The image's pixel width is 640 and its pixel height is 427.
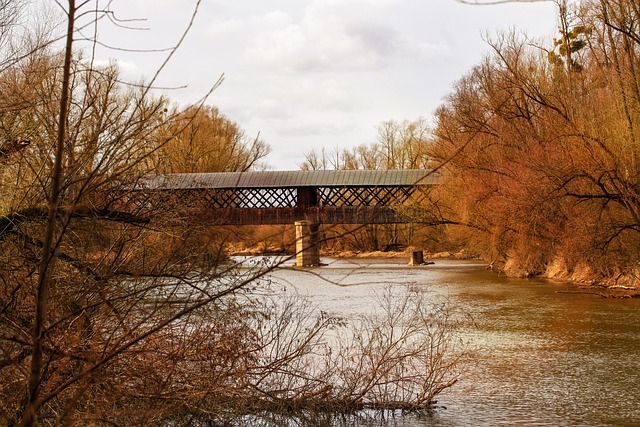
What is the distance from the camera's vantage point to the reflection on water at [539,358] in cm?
601

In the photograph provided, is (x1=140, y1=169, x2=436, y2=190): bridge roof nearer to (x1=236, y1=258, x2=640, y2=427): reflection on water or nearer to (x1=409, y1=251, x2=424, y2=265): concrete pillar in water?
(x1=409, y1=251, x2=424, y2=265): concrete pillar in water

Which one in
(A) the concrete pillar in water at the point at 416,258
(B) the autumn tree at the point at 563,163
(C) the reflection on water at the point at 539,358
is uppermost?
(B) the autumn tree at the point at 563,163

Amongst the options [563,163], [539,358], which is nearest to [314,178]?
[563,163]

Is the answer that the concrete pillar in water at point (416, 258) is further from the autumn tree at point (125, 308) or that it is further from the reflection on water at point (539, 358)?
the autumn tree at point (125, 308)

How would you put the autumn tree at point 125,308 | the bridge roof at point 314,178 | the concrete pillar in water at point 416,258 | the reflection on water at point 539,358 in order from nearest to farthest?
the autumn tree at point 125,308 → the reflection on water at point 539,358 → the bridge roof at point 314,178 → the concrete pillar in water at point 416,258

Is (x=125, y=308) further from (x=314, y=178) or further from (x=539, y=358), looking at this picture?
(x=314, y=178)

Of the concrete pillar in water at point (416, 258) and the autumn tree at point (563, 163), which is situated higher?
the autumn tree at point (563, 163)

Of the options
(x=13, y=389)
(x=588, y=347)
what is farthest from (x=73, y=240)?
(x=588, y=347)

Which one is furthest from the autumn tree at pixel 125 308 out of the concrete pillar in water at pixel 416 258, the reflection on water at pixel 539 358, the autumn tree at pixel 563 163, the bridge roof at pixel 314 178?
the concrete pillar in water at pixel 416 258

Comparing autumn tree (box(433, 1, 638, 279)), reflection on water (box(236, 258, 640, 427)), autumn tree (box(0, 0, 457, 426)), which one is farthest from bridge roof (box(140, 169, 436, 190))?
autumn tree (box(0, 0, 457, 426))

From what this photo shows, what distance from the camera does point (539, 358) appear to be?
8375 millimetres

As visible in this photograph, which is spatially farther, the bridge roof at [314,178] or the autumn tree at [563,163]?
the bridge roof at [314,178]

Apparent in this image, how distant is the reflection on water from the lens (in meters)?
6.01

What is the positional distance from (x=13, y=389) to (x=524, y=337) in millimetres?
7375
